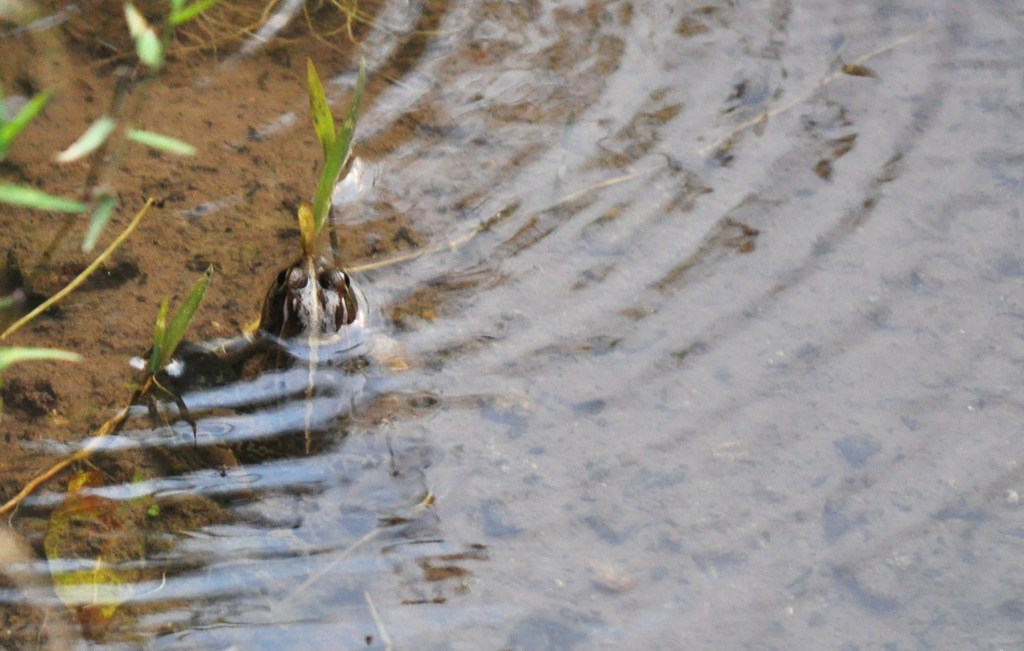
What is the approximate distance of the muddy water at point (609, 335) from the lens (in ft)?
8.28

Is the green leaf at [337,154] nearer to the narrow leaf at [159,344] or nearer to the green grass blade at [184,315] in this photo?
the green grass blade at [184,315]

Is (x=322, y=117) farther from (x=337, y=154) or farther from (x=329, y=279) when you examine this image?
(x=329, y=279)

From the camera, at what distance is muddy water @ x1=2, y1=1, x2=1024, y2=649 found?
252 centimetres

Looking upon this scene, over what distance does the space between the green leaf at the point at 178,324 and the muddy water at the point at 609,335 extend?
17 cm

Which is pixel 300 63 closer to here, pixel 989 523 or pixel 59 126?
pixel 59 126

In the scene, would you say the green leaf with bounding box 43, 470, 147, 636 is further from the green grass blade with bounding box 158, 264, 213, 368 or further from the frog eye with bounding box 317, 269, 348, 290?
the frog eye with bounding box 317, 269, 348, 290

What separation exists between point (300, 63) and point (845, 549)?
7.77 feet

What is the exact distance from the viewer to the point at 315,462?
2760 mm

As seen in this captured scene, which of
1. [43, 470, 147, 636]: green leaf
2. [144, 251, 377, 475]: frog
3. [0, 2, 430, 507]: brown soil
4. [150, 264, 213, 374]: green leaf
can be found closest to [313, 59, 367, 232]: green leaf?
[144, 251, 377, 475]: frog

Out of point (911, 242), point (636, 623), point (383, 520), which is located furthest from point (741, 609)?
point (911, 242)

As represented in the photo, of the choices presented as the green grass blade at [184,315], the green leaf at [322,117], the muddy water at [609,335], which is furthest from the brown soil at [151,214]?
the green leaf at [322,117]

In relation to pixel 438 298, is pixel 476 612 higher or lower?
lower

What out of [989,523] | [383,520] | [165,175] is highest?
[165,175]

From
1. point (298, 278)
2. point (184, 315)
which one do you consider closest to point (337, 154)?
point (298, 278)
